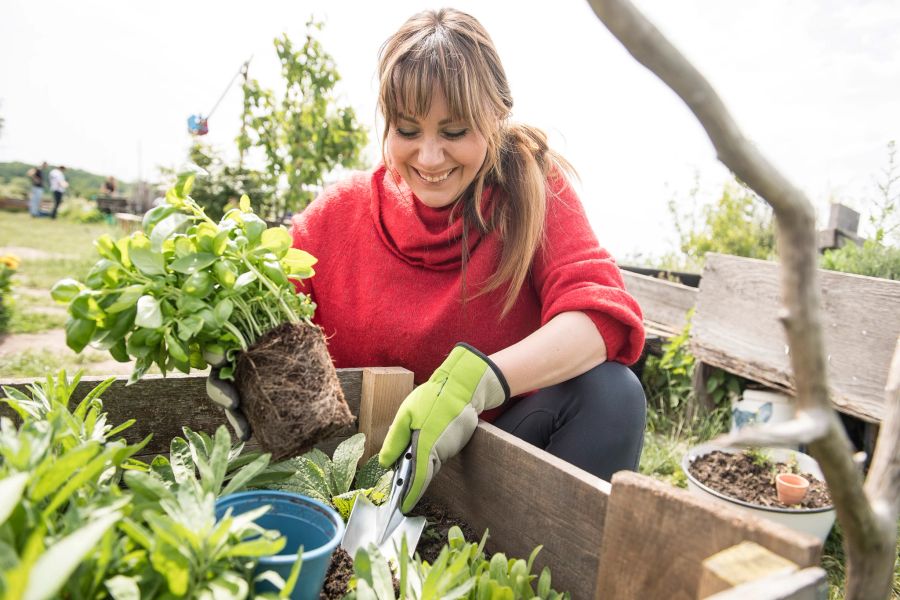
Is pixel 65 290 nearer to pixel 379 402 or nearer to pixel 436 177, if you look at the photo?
pixel 379 402

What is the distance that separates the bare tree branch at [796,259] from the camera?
0.45 meters

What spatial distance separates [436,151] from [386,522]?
94 centimetres

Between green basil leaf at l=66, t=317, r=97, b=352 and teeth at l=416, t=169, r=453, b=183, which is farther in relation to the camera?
teeth at l=416, t=169, r=453, b=183

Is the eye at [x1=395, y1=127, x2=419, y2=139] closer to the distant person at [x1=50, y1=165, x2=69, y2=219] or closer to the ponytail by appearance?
the ponytail

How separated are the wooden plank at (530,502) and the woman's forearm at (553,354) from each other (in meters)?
0.25

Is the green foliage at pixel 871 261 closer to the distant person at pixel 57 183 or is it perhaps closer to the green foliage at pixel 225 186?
the green foliage at pixel 225 186

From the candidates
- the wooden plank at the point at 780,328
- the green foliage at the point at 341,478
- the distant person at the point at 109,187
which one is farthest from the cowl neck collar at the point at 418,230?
the distant person at the point at 109,187

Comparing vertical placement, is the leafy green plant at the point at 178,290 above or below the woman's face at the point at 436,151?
below

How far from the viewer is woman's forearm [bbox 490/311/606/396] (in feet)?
4.91

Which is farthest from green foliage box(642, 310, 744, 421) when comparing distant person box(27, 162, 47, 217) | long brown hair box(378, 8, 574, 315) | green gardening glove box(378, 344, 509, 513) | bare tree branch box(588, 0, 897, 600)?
distant person box(27, 162, 47, 217)

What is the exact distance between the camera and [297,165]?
571 centimetres

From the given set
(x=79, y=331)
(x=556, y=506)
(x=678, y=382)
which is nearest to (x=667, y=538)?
(x=556, y=506)

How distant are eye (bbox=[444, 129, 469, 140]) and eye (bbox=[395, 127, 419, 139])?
84mm

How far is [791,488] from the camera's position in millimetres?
2189
